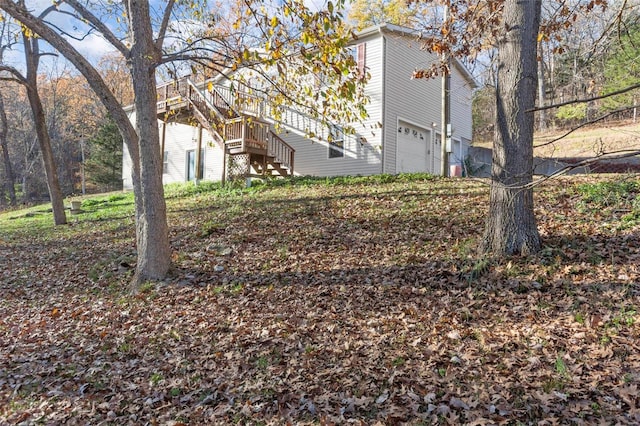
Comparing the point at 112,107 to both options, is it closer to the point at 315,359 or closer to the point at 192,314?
the point at 192,314

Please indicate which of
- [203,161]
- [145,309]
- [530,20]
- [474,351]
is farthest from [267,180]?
[474,351]

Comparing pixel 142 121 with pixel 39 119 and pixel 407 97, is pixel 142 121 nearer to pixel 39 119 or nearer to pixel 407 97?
pixel 39 119

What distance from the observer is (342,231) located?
8.18m

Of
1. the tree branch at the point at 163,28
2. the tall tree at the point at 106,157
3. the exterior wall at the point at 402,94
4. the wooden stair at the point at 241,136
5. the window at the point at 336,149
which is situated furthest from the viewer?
the tall tree at the point at 106,157

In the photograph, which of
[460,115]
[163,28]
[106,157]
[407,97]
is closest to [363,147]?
[407,97]

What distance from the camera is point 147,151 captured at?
6.72 m

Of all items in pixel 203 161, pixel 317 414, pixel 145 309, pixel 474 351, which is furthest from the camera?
pixel 203 161

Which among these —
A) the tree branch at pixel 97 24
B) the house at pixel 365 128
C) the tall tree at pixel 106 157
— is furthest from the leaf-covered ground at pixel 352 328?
the tall tree at pixel 106 157

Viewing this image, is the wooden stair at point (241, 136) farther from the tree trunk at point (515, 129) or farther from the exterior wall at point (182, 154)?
the tree trunk at point (515, 129)

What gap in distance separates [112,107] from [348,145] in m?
9.80

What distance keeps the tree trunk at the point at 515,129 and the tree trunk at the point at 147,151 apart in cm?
518

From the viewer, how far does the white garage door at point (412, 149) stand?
15.9m

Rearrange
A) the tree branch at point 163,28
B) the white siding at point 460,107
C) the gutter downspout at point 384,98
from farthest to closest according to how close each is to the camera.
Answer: the white siding at point 460,107, the gutter downspout at point 384,98, the tree branch at point 163,28

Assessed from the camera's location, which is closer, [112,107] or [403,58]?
[112,107]
